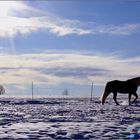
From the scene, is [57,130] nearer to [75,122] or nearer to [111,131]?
[111,131]

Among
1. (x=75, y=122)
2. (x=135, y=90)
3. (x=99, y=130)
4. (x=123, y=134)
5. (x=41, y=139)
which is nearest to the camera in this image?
(x=41, y=139)

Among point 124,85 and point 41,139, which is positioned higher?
point 124,85

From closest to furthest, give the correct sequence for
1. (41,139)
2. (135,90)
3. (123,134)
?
(41,139) → (123,134) → (135,90)

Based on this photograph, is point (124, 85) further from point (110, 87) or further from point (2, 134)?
point (2, 134)

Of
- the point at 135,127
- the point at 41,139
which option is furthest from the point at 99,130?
the point at 41,139

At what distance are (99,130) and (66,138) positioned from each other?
1.25m

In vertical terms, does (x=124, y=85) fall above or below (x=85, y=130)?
above

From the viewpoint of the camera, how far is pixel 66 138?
27.3ft

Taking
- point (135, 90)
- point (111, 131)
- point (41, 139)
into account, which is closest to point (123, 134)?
point (111, 131)

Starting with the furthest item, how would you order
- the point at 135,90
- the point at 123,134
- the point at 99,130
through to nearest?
the point at 135,90, the point at 99,130, the point at 123,134

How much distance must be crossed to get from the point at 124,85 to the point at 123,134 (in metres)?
12.8

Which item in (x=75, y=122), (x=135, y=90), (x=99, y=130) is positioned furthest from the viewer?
(x=135, y=90)

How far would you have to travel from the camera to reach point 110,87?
21.7m

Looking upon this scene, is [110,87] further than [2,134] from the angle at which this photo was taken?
Yes
